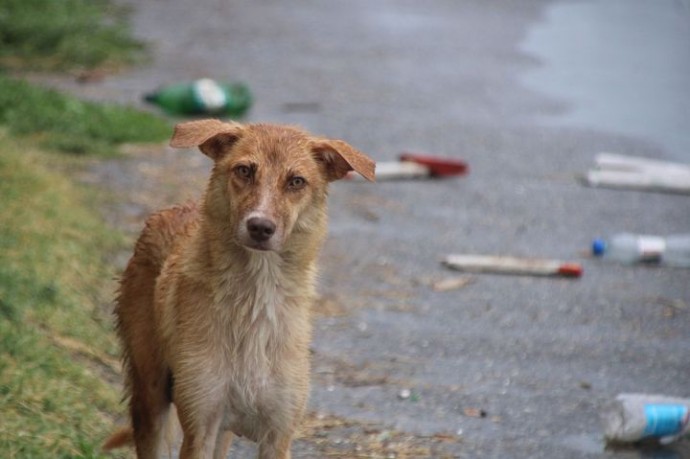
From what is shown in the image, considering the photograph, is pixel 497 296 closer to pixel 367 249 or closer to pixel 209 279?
pixel 367 249

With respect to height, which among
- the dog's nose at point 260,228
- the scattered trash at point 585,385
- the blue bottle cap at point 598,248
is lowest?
the blue bottle cap at point 598,248

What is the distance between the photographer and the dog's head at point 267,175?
536 centimetres

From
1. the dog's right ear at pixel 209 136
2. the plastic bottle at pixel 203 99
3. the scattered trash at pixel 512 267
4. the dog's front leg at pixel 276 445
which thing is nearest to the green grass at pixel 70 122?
the plastic bottle at pixel 203 99

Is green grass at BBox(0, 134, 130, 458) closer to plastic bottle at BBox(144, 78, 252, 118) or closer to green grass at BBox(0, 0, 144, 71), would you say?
plastic bottle at BBox(144, 78, 252, 118)

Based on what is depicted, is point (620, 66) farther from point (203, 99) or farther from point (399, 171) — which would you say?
point (203, 99)

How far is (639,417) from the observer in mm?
6988

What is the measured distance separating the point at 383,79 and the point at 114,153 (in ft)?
16.6

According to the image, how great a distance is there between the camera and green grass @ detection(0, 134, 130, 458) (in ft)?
20.9

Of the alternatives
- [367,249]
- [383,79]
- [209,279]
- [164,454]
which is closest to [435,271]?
[367,249]

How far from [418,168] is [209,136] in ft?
21.4

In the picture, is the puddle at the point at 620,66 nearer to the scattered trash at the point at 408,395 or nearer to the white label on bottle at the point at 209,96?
the white label on bottle at the point at 209,96

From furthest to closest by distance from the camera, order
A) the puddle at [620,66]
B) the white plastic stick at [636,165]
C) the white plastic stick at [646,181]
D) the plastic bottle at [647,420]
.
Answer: the puddle at [620,66] → the white plastic stick at [636,165] → the white plastic stick at [646,181] → the plastic bottle at [647,420]

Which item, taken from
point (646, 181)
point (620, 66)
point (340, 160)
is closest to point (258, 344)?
point (340, 160)

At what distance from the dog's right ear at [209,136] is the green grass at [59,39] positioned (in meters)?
8.89
